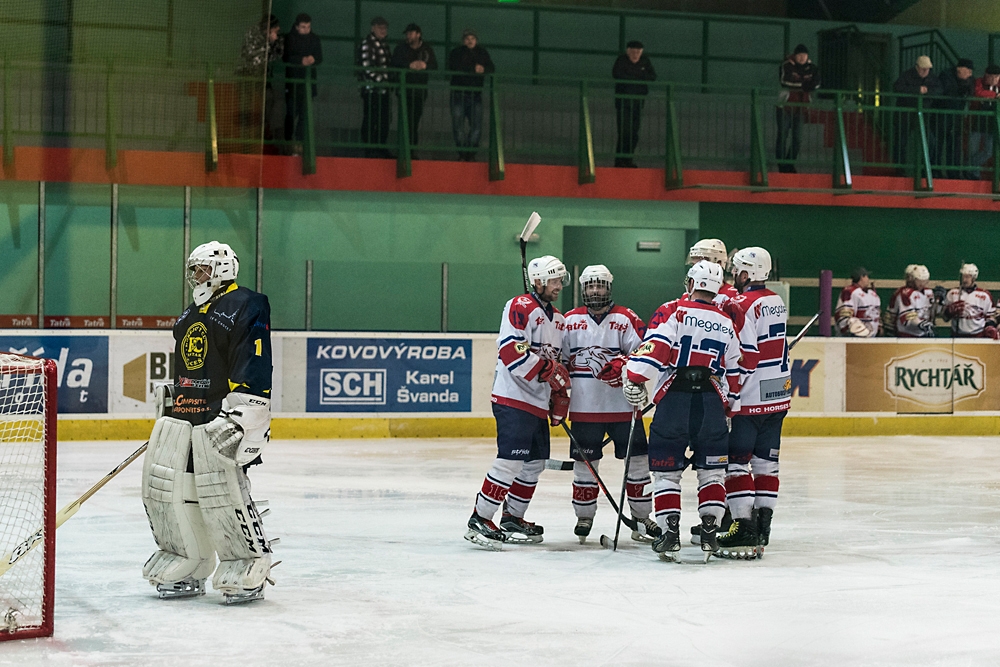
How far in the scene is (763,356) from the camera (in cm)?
755

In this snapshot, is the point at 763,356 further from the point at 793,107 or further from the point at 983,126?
the point at 983,126

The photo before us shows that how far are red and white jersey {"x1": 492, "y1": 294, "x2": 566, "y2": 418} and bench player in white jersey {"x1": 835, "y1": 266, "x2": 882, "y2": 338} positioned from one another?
9.19 meters

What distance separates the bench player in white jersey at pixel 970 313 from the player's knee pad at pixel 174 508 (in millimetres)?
12833

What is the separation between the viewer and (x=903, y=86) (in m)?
19.2

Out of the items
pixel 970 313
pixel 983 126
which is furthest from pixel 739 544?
pixel 983 126

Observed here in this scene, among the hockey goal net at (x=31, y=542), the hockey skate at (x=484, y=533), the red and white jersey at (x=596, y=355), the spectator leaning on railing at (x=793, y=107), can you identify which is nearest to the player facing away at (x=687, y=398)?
the red and white jersey at (x=596, y=355)

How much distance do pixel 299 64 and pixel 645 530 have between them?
1080cm

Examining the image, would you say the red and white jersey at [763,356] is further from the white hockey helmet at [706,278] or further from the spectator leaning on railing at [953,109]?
the spectator leaning on railing at [953,109]

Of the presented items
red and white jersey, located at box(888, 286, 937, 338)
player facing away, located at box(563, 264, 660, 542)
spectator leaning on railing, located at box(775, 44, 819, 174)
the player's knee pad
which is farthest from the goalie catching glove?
spectator leaning on railing, located at box(775, 44, 819, 174)

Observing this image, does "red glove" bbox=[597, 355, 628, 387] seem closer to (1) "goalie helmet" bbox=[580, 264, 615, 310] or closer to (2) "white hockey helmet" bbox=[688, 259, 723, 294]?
(1) "goalie helmet" bbox=[580, 264, 615, 310]

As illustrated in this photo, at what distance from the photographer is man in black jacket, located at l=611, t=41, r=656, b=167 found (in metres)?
18.2

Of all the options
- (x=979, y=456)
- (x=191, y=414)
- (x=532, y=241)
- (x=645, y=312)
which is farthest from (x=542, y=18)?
(x=191, y=414)

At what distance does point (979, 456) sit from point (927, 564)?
21.4 ft

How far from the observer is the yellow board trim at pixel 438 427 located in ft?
43.5
